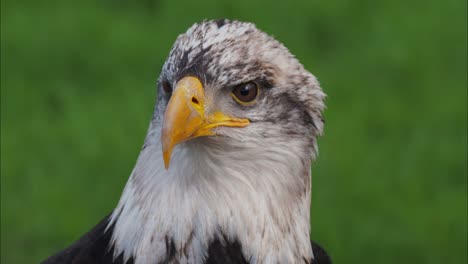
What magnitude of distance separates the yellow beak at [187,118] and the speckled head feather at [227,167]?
32mm

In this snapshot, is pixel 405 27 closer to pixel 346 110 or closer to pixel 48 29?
pixel 346 110

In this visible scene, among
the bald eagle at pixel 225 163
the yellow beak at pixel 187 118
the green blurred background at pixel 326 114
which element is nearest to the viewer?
the yellow beak at pixel 187 118

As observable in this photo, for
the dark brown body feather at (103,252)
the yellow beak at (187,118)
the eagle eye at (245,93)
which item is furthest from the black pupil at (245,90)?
the dark brown body feather at (103,252)

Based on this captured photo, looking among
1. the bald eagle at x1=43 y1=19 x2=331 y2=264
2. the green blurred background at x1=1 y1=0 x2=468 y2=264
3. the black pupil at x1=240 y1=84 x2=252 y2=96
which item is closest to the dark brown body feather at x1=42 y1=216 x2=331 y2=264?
the bald eagle at x1=43 y1=19 x2=331 y2=264

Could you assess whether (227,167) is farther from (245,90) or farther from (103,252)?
(103,252)

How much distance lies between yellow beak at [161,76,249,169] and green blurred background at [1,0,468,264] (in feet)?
10.7

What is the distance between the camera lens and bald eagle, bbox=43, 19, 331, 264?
487 cm

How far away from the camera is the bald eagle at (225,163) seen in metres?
4.87

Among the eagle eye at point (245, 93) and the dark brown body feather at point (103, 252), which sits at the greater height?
the eagle eye at point (245, 93)

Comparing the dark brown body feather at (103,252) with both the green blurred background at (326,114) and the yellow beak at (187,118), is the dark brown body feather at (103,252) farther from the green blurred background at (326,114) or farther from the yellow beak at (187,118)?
the green blurred background at (326,114)

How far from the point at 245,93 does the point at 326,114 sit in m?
4.36

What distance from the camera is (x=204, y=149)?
4.95 metres

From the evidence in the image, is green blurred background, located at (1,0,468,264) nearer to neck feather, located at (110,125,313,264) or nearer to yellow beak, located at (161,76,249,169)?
neck feather, located at (110,125,313,264)

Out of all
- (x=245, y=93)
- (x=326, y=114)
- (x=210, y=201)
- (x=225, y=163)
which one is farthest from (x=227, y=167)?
(x=326, y=114)
